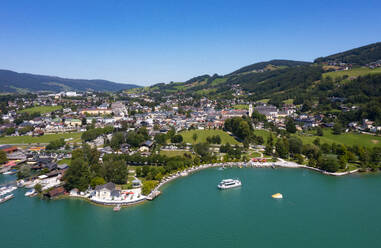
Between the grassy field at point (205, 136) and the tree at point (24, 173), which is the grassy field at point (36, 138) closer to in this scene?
the tree at point (24, 173)

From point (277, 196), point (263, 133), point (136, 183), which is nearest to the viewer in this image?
point (277, 196)

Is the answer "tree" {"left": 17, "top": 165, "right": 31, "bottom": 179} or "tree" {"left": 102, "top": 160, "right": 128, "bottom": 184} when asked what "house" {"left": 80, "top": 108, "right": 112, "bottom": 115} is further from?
"tree" {"left": 102, "top": 160, "right": 128, "bottom": 184}

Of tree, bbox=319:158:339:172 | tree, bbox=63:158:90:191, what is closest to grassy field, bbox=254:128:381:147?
tree, bbox=319:158:339:172

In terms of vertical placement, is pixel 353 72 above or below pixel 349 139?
above

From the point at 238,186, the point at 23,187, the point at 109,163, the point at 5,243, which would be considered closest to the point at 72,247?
the point at 5,243

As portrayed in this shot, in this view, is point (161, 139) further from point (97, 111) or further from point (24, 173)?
point (97, 111)

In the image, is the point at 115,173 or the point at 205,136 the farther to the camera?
the point at 205,136

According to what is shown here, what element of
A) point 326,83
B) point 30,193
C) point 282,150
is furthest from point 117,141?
point 326,83
